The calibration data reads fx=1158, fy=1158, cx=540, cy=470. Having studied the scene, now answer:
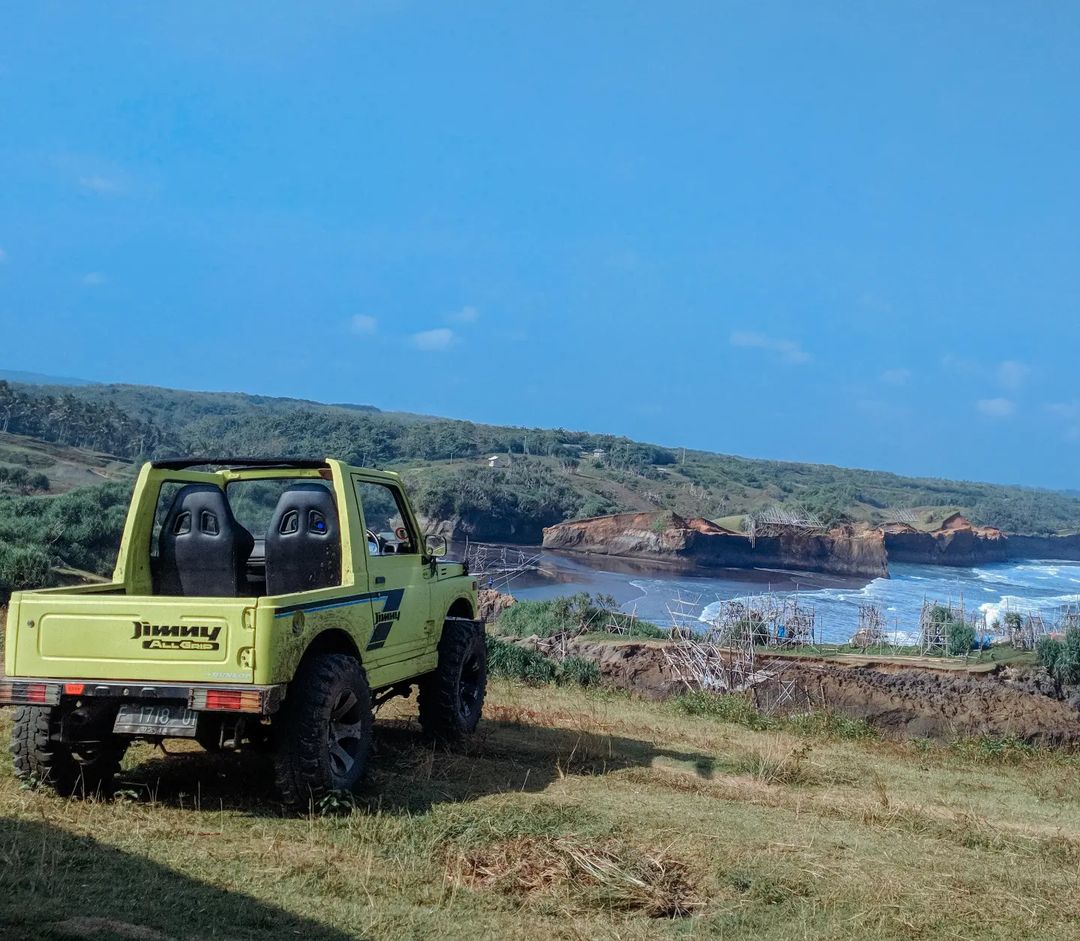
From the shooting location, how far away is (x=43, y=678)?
23.6 ft

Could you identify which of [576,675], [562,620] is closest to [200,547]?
[576,675]

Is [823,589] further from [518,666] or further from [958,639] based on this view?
[518,666]

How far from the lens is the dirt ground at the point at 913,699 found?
18.4 metres

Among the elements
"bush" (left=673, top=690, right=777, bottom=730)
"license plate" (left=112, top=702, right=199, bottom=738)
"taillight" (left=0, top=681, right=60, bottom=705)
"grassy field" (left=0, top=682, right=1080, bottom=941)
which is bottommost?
"bush" (left=673, top=690, right=777, bottom=730)

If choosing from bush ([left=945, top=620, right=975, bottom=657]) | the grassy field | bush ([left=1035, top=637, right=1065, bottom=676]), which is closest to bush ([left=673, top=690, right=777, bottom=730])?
the grassy field

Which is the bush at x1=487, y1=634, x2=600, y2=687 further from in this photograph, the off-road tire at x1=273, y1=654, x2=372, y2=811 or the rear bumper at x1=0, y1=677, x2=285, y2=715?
the rear bumper at x1=0, y1=677, x2=285, y2=715

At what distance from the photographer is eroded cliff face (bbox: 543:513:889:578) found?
84250 mm

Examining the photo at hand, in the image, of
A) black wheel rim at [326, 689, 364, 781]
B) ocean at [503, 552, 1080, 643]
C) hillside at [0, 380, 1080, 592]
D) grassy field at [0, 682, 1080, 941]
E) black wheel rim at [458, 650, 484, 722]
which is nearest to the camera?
grassy field at [0, 682, 1080, 941]

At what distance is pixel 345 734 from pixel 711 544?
78.3 m

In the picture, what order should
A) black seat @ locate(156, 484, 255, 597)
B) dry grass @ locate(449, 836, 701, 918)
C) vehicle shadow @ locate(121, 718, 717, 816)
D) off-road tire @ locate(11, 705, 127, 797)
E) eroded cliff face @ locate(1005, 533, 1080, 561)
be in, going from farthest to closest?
eroded cliff face @ locate(1005, 533, 1080, 561) → black seat @ locate(156, 484, 255, 597) → vehicle shadow @ locate(121, 718, 717, 816) → off-road tire @ locate(11, 705, 127, 797) → dry grass @ locate(449, 836, 701, 918)

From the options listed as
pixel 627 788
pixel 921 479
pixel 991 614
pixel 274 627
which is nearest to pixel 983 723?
pixel 627 788

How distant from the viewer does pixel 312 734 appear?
Answer: 720 centimetres

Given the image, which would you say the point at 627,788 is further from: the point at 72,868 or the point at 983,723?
the point at 983,723

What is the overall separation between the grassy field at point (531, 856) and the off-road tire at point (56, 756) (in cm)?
15
